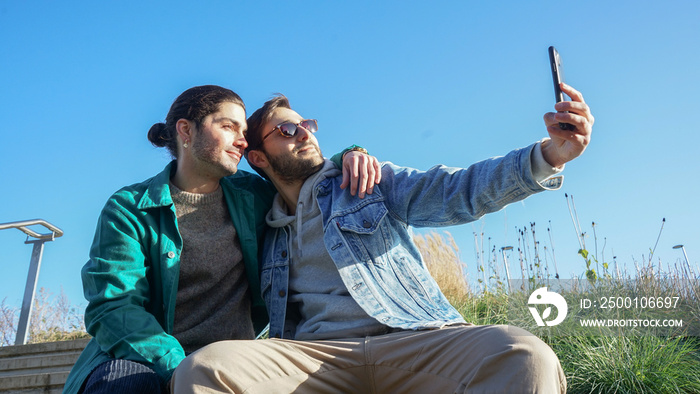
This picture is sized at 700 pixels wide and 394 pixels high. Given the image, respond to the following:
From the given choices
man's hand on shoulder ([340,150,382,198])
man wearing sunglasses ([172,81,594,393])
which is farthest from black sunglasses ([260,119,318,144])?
man's hand on shoulder ([340,150,382,198])

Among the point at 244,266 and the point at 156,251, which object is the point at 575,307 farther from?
the point at 156,251

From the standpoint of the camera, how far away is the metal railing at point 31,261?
22.1 feet

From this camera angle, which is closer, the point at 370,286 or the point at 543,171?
the point at 543,171

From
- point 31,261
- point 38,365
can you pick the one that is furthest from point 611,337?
point 31,261

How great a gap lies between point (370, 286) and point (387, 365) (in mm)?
412

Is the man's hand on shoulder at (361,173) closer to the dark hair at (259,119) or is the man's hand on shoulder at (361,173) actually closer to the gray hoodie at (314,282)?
the gray hoodie at (314,282)

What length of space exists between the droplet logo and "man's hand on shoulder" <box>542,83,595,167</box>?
297 cm

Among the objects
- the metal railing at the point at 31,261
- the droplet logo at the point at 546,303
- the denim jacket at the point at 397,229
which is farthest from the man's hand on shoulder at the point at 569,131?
the metal railing at the point at 31,261

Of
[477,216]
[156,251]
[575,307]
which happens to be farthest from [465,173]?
[575,307]

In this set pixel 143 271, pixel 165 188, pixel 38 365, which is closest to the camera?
pixel 143 271

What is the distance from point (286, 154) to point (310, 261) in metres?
0.71

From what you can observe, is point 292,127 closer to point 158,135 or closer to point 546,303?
point 158,135

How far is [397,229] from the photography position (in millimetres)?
2797

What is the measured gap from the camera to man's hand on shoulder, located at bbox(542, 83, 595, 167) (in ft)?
6.26
